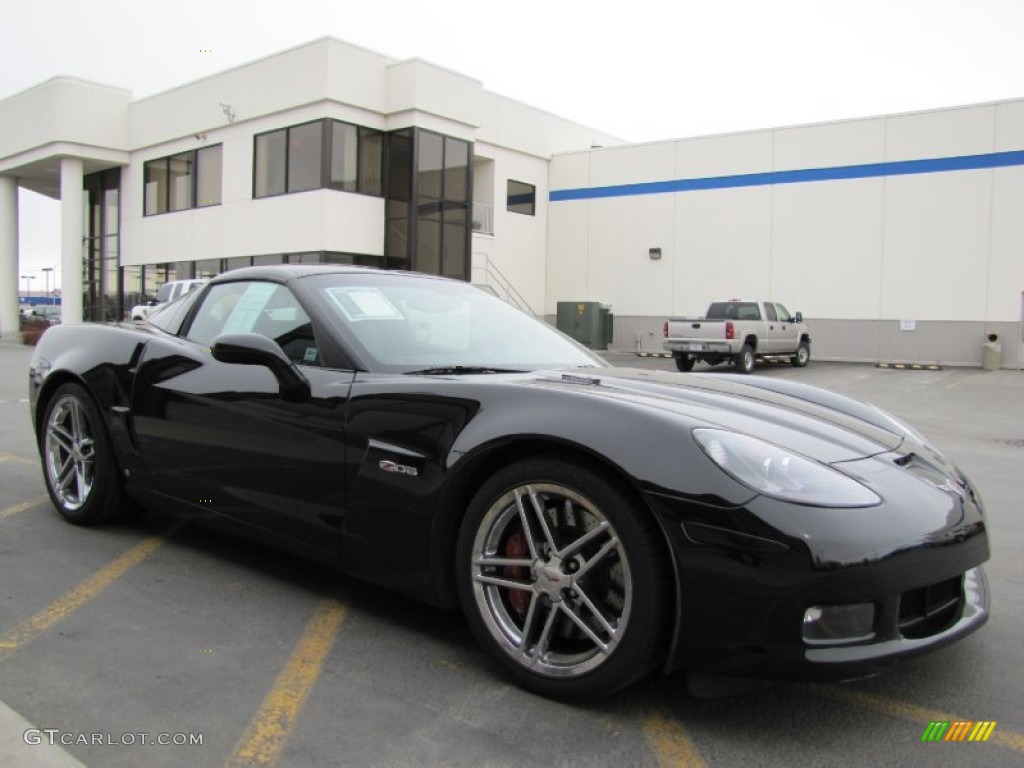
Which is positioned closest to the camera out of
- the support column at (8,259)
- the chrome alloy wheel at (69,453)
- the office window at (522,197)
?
the chrome alloy wheel at (69,453)

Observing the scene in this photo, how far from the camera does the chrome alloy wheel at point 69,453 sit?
4418 millimetres

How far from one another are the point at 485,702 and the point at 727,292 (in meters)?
24.8

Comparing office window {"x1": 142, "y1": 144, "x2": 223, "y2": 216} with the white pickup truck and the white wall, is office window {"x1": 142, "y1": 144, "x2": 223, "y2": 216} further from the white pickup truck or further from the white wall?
the white pickup truck

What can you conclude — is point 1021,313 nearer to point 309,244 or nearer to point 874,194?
point 874,194

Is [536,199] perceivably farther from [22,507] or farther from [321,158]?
[22,507]

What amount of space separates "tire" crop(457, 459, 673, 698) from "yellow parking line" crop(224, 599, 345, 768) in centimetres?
59

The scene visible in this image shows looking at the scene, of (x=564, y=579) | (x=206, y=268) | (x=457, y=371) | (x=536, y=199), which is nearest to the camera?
(x=564, y=579)

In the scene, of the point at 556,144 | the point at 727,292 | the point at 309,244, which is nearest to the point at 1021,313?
the point at 727,292

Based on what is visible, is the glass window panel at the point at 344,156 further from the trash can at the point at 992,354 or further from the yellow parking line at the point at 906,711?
the yellow parking line at the point at 906,711

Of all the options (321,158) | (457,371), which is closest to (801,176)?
(321,158)

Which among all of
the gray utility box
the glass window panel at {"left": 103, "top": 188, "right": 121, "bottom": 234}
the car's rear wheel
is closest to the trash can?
the car's rear wheel

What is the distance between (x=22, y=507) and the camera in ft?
16.1

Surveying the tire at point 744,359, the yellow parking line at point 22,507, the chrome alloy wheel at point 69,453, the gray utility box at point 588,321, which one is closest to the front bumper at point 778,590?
the chrome alloy wheel at point 69,453

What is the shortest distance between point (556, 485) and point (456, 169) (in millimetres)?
23386
